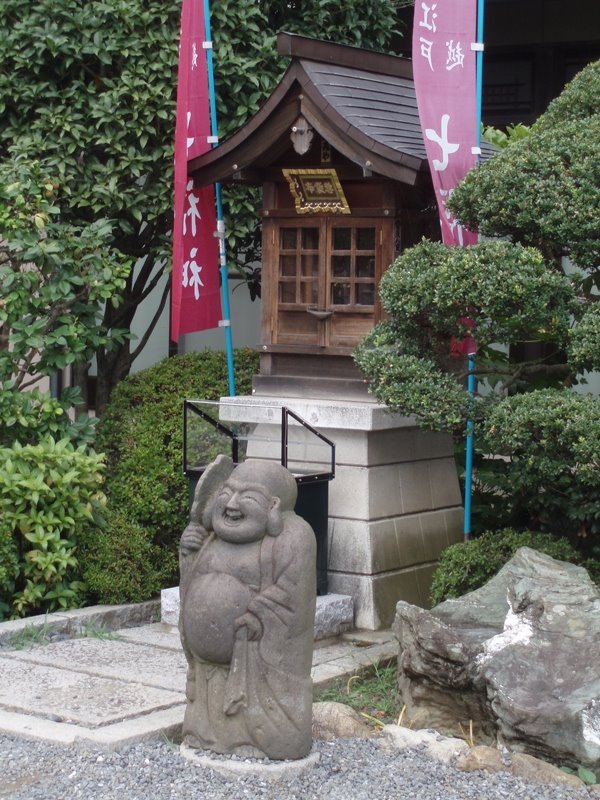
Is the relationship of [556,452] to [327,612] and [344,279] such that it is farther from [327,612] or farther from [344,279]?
[344,279]

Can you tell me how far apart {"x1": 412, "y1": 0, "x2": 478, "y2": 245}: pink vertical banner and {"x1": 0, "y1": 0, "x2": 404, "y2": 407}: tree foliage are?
229cm

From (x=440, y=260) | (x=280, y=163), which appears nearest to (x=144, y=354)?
(x=280, y=163)

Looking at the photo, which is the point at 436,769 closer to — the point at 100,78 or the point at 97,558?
the point at 97,558

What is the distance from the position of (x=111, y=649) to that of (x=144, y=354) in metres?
6.82

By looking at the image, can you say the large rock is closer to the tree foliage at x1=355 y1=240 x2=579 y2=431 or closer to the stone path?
the stone path

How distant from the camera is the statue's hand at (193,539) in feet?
18.5

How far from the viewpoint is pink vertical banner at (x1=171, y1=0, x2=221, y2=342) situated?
876cm

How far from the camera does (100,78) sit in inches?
382

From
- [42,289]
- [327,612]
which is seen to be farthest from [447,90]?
[327,612]

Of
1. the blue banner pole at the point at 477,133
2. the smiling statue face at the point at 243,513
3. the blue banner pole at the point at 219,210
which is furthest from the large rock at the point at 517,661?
the blue banner pole at the point at 219,210

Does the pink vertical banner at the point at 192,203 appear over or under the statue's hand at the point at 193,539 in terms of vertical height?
over

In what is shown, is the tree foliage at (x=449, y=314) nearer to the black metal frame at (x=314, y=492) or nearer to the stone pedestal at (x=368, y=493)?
the stone pedestal at (x=368, y=493)

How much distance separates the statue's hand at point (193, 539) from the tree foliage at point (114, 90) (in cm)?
435

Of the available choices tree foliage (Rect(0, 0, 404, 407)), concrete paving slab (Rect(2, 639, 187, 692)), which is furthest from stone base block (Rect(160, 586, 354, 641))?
tree foliage (Rect(0, 0, 404, 407))
